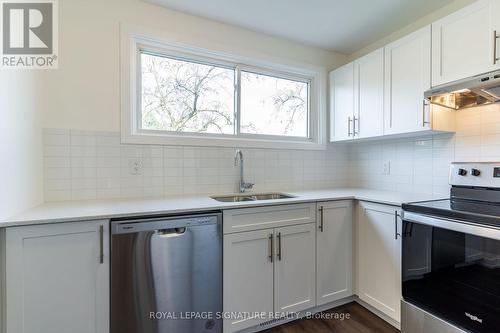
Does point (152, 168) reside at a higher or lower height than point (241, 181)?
higher

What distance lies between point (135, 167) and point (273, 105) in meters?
1.51

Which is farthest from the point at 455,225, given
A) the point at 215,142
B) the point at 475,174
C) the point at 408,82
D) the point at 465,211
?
the point at 215,142

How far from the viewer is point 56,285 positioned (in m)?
1.26

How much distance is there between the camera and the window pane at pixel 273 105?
2.50 m

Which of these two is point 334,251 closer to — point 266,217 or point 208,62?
point 266,217

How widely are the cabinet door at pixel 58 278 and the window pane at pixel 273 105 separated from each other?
1.61m

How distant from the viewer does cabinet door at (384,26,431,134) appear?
1831 millimetres

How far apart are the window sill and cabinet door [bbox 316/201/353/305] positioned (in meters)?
0.80

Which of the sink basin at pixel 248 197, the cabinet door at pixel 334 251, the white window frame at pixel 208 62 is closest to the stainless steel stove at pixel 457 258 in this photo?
the cabinet door at pixel 334 251

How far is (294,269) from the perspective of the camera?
1.87 meters

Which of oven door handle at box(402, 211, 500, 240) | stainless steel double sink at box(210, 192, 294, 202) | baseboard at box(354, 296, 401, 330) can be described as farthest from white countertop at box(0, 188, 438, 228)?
baseboard at box(354, 296, 401, 330)

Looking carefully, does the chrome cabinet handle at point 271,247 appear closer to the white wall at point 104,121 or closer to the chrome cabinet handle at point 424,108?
the white wall at point 104,121

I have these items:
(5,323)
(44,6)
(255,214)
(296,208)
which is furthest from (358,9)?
(5,323)

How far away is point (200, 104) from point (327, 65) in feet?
5.06
